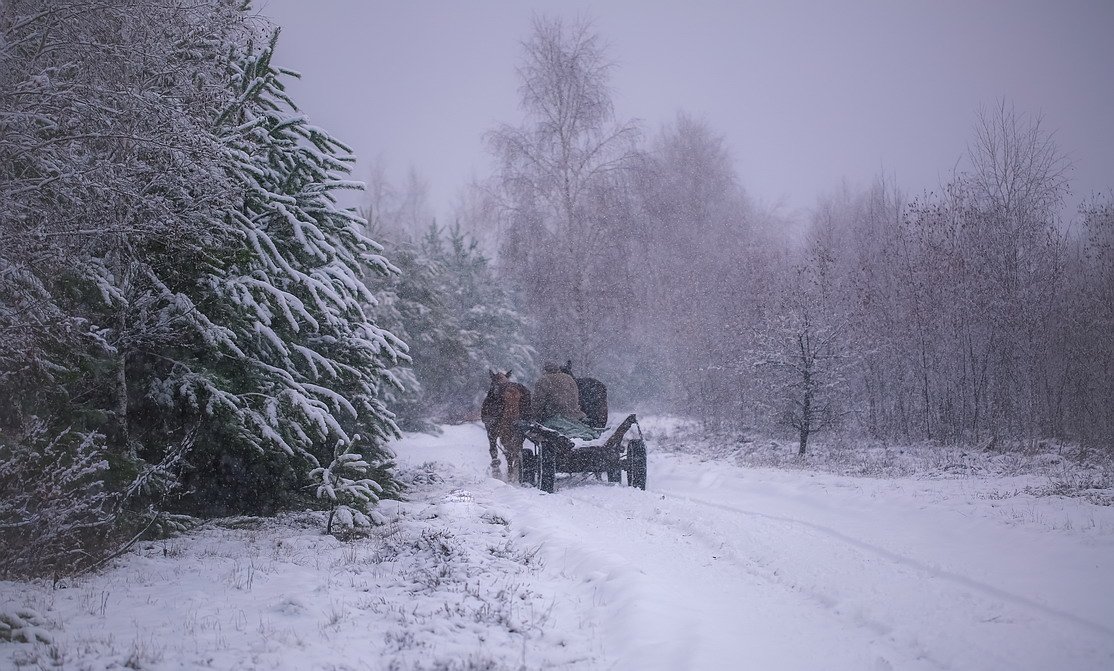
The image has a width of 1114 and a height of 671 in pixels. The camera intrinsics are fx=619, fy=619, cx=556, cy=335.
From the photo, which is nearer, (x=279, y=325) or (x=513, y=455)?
(x=279, y=325)

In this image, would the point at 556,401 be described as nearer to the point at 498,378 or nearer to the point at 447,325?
Answer: the point at 498,378

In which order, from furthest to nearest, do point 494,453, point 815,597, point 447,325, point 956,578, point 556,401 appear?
1. point 447,325
2. point 494,453
3. point 556,401
4. point 956,578
5. point 815,597

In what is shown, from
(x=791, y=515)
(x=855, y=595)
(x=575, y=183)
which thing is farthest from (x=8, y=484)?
(x=575, y=183)

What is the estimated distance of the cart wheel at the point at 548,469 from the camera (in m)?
10.5

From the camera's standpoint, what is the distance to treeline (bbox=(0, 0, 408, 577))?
13.4 ft

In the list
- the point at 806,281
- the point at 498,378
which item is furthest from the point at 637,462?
the point at 806,281

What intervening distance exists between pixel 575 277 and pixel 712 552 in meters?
15.1

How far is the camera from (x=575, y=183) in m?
21.0

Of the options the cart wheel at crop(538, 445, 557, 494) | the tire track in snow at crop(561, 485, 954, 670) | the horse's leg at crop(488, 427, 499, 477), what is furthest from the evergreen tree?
the horse's leg at crop(488, 427, 499, 477)

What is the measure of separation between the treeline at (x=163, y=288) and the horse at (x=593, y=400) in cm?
519

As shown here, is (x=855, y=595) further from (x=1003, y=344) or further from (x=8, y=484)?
(x=1003, y=344)

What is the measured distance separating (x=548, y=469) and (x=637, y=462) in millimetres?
1523

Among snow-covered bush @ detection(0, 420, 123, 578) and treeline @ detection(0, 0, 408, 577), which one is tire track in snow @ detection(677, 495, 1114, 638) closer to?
treeline @ detection(0, 0, 408, 577)

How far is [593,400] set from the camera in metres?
12.9
